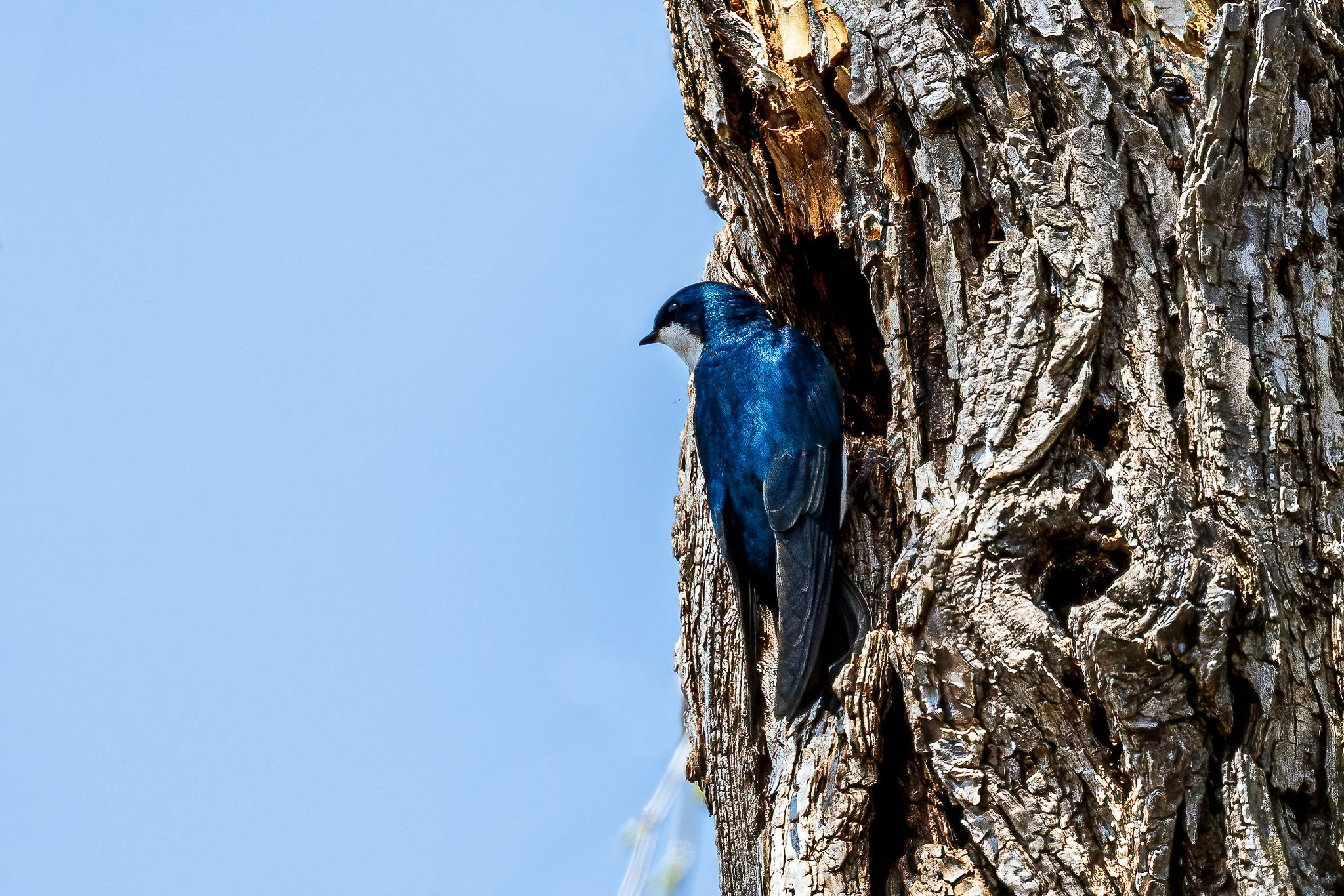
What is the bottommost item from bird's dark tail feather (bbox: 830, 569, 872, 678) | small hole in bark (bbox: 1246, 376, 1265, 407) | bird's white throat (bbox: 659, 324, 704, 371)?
bird's dark tail feather (bbox: 830, 569, 872, 678)

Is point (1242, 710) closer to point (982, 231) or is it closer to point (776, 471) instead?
point (982, 231)

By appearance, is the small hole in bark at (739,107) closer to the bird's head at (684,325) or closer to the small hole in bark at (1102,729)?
the bird's head at (684,325)

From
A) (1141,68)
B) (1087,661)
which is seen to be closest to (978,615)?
(1087,661)

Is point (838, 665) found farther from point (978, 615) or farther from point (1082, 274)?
point (1082, 274)

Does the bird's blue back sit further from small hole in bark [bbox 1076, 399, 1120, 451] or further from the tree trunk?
small hole in bark [bbox 1076, 399, 1120, 451]

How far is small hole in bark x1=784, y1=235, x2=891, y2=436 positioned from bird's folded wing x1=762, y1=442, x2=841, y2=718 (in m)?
0.43

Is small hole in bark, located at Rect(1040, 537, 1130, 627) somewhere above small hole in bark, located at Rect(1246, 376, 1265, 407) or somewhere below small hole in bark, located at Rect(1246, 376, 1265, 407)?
below

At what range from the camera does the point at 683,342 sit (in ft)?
13.5

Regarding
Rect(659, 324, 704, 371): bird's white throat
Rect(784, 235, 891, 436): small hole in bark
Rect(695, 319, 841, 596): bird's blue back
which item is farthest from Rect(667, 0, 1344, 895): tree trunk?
Rect(659, 324, 704, 371): bird's white throat

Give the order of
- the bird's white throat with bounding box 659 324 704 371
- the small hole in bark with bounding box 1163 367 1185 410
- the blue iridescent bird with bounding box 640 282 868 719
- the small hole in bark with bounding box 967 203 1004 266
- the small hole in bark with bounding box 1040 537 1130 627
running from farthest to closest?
the bird's white throat with bounding box 659 324 704 371, the blue iridescent bird with bounding box 640 282 868 719, the small hole in bark with bounding box 967 203 1004 266, the small hole in bark with bounding box 1163 367 1185 410, the small hole in bark with bounding box 1040 537 1130 627

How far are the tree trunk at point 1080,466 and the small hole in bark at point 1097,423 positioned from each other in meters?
0.01

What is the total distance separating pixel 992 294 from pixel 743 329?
1.14 m

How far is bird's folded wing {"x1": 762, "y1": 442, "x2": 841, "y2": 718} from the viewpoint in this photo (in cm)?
287

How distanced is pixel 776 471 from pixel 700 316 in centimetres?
75
